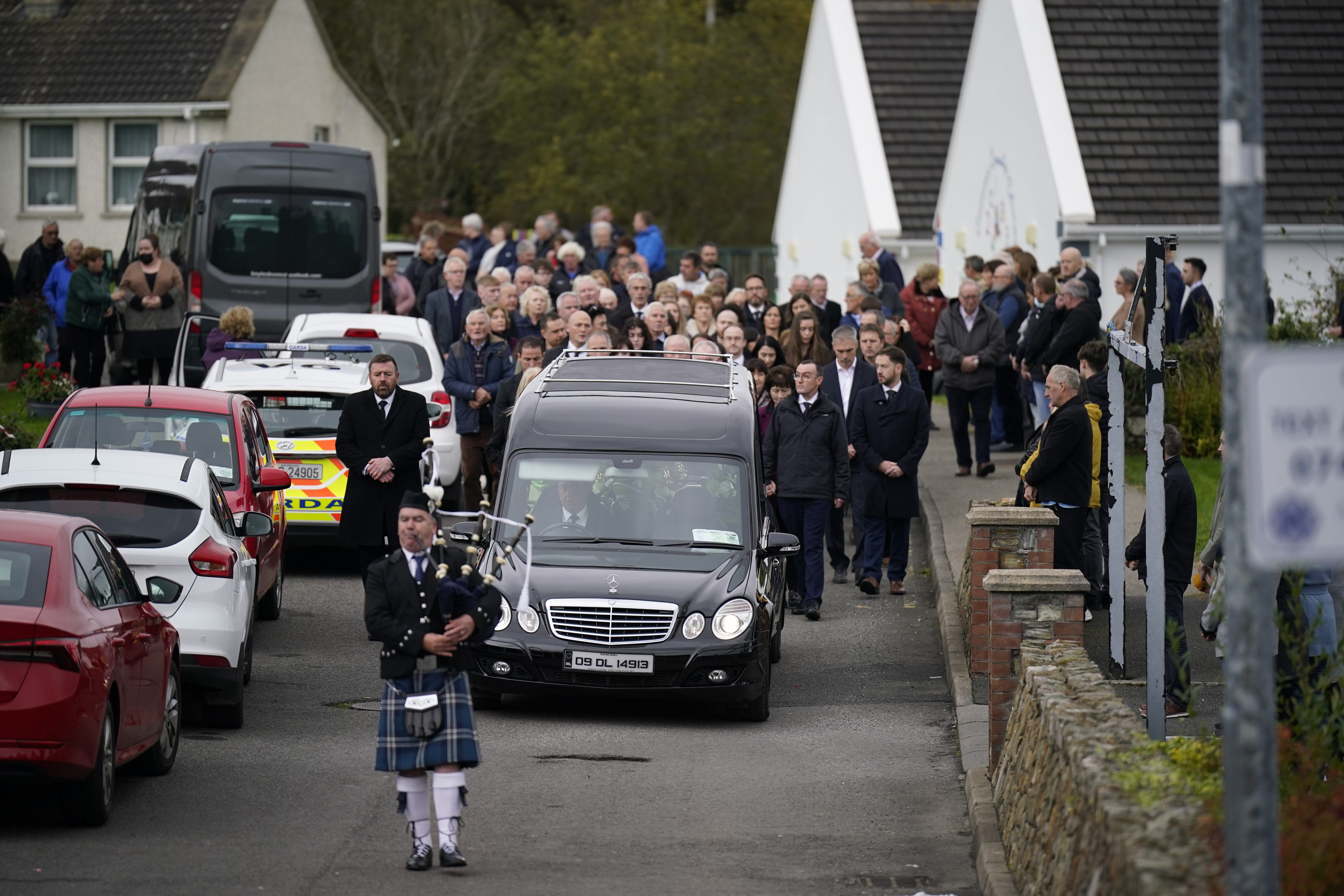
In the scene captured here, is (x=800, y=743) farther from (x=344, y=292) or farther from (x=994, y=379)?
(x=344, y=292)

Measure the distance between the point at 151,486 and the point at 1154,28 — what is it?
787 inches

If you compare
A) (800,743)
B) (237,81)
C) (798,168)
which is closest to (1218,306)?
(800,743)

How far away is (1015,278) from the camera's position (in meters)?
21.7

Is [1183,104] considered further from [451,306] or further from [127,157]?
[127,157]

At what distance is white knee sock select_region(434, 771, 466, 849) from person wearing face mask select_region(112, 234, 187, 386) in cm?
1533

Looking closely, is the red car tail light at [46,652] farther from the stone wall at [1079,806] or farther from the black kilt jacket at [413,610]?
the stone wall at [1079,806]

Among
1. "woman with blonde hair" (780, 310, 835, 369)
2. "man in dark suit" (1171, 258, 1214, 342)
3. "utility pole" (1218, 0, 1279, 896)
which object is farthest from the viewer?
"man in dark suit" (1171, 258, 1214, 342)

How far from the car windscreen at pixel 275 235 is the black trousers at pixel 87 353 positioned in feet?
7.53

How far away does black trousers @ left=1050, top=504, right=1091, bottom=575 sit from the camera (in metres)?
13.8

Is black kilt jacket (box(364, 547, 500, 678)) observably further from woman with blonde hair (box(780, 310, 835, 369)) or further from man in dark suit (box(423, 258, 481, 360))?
man in dark suit (box(423, 258, 481, 360))

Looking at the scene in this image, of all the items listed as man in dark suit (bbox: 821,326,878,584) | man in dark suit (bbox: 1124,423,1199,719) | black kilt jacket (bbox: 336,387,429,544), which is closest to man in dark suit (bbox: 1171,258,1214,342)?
man in dark suit (bbox: 821,326,878,584)

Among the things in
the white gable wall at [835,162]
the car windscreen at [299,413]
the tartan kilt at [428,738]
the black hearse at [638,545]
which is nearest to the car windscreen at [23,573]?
the tartan kilt at [428,738]

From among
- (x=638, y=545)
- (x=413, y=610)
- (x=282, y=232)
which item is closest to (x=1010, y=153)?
(x=282, y=232)

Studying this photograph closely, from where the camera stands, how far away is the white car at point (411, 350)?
712 inches
